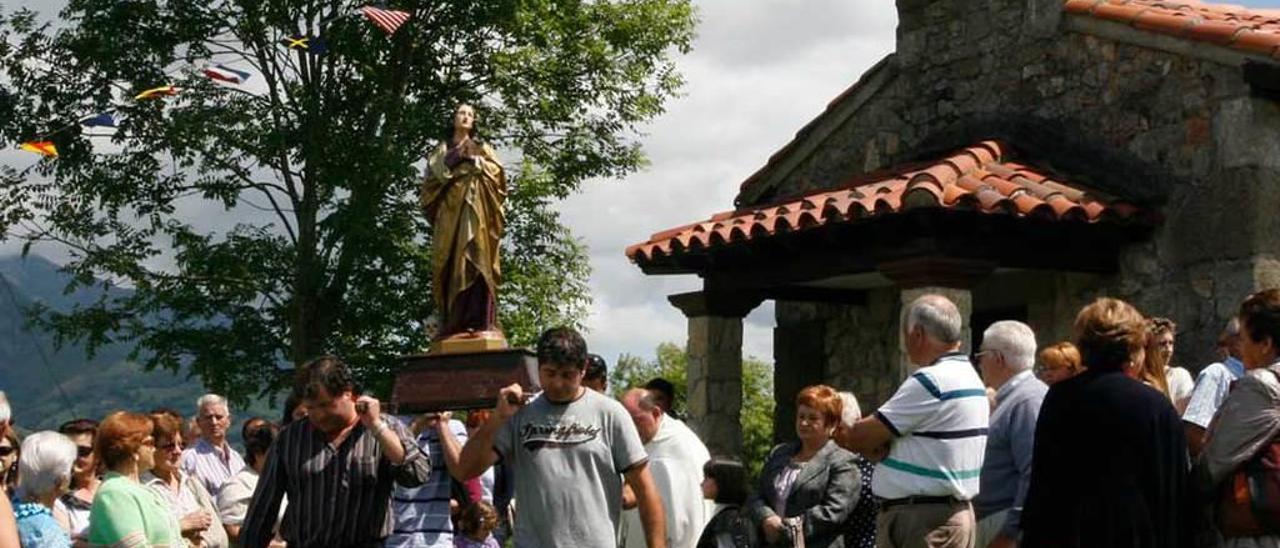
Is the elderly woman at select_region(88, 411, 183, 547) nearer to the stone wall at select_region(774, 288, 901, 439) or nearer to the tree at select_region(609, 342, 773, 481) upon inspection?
the stone wall at select_region(774, 288, 901, 439)

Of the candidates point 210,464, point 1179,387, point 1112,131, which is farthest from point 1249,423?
point 1112,131

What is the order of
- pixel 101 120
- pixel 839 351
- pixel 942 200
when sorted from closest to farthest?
pixel 942 200
pixel 839 351
pixel 101 120

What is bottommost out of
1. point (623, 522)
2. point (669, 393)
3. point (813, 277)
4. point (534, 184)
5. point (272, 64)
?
point (623, 522)

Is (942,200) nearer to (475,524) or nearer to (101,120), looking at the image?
(475,524)

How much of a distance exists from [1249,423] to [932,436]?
3.94 ft

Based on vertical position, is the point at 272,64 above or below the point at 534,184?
above

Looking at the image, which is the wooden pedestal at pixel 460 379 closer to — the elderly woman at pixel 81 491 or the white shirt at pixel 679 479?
the white shirt at pixel 679 479

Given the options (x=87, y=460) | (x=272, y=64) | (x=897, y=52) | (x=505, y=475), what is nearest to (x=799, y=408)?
(x=505, y=475)

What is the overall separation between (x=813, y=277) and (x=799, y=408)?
4.47m

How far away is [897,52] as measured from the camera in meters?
14.1

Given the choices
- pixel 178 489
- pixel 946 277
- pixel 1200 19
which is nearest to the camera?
pixel 178 489

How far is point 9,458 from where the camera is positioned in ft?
20.2

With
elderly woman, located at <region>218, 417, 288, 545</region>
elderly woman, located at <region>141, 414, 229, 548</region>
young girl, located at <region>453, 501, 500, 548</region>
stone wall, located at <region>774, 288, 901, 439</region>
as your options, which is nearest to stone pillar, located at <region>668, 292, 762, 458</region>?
stone wall, located at <region>774, 288, 901, 439</region>

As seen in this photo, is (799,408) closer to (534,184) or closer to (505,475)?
(505,475)
